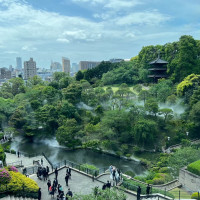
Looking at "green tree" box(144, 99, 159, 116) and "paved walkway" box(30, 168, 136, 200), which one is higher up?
"green tree" box(144, 99, 159, 116)

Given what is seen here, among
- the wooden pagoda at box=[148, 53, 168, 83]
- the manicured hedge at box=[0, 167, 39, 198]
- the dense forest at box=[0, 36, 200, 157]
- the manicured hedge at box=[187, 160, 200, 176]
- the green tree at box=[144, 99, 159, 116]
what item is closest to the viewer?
the manicured hedge at box=[0, 167, 39, 198]

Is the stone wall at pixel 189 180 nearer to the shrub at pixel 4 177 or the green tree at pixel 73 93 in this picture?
the shrub at pixel 4 177

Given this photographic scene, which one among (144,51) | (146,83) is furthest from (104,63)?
(146,83)

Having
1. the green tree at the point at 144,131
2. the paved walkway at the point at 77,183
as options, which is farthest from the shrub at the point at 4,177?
the green tree at the point at 144,131

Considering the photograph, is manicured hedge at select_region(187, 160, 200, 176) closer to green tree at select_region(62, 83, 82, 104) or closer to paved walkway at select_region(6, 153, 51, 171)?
paved walkway at select_region(6, 153, 51, 171)

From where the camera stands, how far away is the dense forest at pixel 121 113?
107ft

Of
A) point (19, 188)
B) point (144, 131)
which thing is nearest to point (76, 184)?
point (19, 188)

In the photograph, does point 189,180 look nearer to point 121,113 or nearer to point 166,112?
point 166,112

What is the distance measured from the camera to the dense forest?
32.5m

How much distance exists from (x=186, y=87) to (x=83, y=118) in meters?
17.5

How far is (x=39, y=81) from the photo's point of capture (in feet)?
213

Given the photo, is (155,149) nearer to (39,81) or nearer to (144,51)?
(144,51)

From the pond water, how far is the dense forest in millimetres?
1113

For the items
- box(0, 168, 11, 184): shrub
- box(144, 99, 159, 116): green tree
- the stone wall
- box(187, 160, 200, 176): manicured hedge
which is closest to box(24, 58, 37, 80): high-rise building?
box(144, 99, 159, 116): green tree
